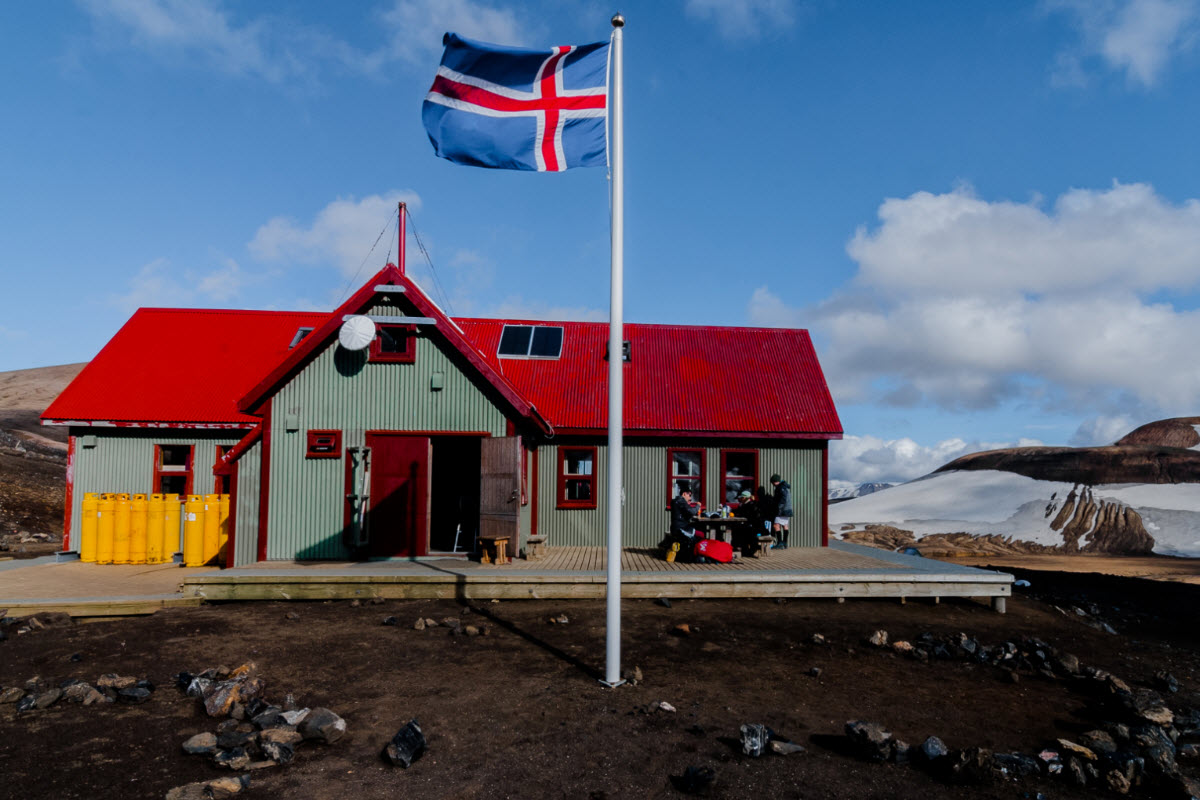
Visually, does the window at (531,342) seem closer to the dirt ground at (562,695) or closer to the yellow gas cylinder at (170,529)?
the yellow gas cylinder at (170,529)

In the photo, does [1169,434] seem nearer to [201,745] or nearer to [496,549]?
[496,549]

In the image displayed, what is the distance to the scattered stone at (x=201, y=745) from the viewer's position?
6.04 m

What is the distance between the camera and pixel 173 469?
1762 cm

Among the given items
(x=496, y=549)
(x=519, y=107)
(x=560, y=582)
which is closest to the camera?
(x=519, y=107)

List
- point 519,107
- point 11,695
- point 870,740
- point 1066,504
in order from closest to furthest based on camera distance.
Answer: point 870,740
point 11,695
point 519,107
point 1066,504

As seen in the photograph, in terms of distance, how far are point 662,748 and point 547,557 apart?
890cm

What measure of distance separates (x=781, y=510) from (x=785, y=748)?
11.0m

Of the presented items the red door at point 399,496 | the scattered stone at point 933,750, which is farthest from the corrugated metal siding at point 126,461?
the scattered stone at point 933,750

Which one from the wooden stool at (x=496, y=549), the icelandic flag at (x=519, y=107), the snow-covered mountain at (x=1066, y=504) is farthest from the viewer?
the snow-covered mountain at (x=1066, y=504)

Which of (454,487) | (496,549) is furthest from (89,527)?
(496,549)

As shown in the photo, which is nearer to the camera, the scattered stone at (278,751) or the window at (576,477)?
the scattered stone at (278,751)

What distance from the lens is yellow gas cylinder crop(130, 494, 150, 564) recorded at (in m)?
15.6

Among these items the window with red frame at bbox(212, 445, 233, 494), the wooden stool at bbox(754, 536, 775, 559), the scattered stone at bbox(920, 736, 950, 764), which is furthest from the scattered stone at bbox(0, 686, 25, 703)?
the wooden stool at bbox(754, 536, 775, 559)

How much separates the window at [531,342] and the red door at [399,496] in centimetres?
587
